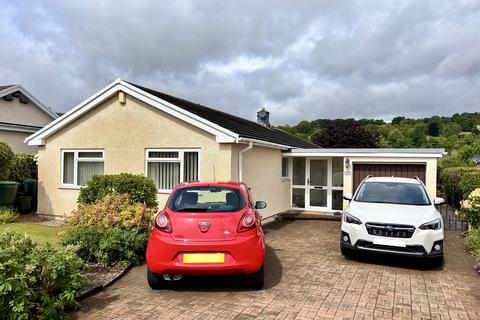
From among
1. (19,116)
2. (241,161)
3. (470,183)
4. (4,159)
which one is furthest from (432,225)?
(19,116)

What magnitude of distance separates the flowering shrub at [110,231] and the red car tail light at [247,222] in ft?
→ 8.40

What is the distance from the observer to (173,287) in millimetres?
5480

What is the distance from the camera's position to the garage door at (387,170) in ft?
41.5

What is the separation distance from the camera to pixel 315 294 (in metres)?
5.26

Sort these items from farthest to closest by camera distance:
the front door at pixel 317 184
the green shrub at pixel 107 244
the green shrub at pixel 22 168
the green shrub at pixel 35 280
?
1. the front door at pixel 317 184
2. the green shrub at pixel 22 168
3. the green shrub at pixel 107 244
4. the green shrub at pixel 35 280

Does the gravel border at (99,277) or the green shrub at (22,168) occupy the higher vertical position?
the green shrub at (22,168)

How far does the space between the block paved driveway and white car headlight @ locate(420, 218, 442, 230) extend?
2.57 feet

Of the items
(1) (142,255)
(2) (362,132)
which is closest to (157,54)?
(1) (142,255)

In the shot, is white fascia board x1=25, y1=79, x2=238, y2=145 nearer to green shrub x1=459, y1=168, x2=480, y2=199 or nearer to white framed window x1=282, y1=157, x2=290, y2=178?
white framed window x1=282, y1=157, x2=290, y2=178

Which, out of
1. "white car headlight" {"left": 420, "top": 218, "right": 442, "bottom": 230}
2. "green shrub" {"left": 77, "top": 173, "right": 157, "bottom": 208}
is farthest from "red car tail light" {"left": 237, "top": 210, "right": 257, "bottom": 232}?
"green shrub" {"left": 77, "top": 173, "right": 157, "bottom": 208}

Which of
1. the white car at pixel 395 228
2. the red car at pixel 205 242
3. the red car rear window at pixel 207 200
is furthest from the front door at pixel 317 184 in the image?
the red car at pixel 205 242

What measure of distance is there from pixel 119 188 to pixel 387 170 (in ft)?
29.5

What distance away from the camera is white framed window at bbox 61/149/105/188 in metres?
12.1

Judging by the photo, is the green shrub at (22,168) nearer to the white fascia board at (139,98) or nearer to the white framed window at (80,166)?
the white fascia board at (139,98)
